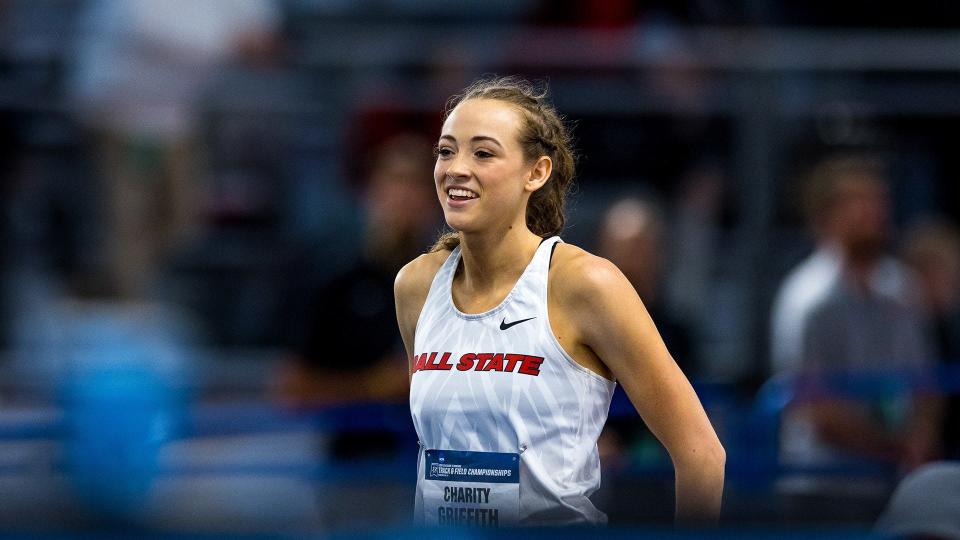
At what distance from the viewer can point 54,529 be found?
1898mm

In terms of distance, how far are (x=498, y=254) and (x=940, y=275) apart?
13.5ft

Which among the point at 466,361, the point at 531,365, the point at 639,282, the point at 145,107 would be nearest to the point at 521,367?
the point at 531,365

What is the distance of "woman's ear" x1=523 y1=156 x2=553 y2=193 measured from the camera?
3508 mm

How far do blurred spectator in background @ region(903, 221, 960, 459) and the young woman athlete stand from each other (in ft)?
12.5

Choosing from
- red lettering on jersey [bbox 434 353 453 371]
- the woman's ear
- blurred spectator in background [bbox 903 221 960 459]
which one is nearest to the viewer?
red lettering on jersey [bbox 434 353 453 371]

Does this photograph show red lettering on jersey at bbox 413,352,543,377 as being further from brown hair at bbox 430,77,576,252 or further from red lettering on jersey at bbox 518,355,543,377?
brown hair at bbox 430,77,576,252

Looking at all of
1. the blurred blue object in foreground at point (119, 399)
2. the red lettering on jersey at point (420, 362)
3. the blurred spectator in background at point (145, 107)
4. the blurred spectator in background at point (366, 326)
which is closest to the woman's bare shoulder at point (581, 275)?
the red lettering on jersey at point (420, 362)

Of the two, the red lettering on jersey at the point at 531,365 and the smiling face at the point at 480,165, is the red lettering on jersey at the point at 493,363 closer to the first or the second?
the red lettering on jersey at the point at 531,365

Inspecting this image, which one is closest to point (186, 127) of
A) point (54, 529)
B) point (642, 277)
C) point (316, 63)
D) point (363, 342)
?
point (316, 63)

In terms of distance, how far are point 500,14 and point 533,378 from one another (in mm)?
4171

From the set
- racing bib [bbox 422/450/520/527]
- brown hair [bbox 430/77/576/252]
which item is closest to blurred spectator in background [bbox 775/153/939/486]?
brown hair [bbox 430/77/576/252]

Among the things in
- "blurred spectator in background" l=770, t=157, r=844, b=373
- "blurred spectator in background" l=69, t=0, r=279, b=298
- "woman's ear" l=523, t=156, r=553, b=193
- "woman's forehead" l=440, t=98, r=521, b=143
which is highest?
"blurred spectator in background" l=69, t=0, r=279, b=298

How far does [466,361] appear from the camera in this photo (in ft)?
11.0

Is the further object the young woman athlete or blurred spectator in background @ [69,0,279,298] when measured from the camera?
blurred spectator in background @ [69,0,279,298]
